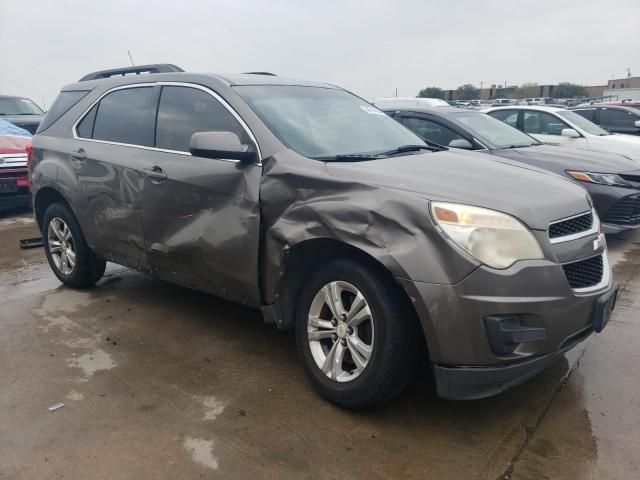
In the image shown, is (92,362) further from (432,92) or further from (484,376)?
(432,92)

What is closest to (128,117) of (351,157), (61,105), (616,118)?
(61,105)

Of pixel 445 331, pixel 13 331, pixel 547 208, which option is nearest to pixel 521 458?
pixel 445 331

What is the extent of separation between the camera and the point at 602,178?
6.09m

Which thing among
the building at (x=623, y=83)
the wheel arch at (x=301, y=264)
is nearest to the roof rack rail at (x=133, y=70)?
the wheel arch at (x=301, y=264)

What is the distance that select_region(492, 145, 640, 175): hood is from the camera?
6296mm

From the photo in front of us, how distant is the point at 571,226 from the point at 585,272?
0.24 m

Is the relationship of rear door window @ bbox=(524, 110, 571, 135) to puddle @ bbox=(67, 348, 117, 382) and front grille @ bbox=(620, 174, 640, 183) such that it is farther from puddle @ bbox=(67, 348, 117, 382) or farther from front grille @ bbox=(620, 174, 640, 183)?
puddle @ bbox=(67, 348, 117, 382)

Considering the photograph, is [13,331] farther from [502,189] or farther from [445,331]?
[502,189]

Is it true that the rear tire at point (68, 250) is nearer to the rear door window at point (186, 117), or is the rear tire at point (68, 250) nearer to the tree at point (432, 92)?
the rear door window at point (186, 117)

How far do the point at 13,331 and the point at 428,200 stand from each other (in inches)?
126

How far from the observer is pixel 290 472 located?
8.16 feet

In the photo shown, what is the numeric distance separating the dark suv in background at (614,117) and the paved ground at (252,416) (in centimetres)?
1025

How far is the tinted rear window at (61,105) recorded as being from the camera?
15.5 feet

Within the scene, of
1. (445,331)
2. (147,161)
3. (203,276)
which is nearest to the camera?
(445,331)
